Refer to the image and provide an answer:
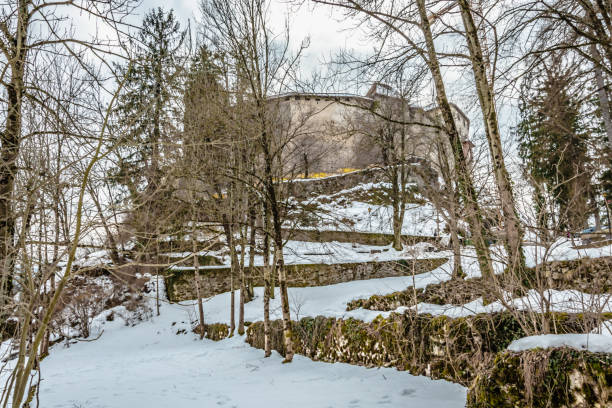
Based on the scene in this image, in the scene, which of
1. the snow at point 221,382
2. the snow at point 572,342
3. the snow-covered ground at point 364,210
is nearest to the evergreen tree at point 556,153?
the snow at point 572,342

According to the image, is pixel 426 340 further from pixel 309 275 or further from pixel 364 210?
pixel 364 210

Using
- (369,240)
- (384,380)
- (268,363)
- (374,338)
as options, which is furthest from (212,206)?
(369,240)

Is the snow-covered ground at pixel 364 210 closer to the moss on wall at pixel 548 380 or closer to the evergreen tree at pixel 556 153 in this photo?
Result: the evergreen tree at pixel 556 153

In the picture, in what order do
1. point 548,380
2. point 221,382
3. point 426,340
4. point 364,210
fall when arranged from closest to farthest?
point 548,380 < point 426,340 < point 221,382 < point 364,210

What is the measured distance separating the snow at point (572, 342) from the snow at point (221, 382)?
1398 millimetres

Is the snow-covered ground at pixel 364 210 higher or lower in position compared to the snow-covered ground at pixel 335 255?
higher

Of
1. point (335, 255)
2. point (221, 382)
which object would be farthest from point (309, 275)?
point (221, 382)

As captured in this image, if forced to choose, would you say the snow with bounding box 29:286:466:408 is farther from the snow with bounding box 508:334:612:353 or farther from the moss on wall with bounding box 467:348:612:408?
the snow with bounding box 508:334:612:353

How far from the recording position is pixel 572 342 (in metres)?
3.02

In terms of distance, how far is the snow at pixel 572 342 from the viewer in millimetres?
2906

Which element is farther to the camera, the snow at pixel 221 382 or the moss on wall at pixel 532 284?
the snow at pixel 221 382

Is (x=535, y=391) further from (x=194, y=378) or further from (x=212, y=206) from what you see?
(x=212, y=206)

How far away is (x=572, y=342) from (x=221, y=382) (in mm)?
5829

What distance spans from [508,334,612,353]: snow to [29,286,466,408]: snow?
1398mm
